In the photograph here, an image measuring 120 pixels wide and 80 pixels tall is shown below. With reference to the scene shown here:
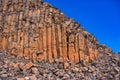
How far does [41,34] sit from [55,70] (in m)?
9.20

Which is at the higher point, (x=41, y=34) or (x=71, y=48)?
(x=41, y=34)

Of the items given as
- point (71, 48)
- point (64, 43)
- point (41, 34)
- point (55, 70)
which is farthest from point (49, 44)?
point (55, 70)

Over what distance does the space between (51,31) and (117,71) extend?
46.4 ft

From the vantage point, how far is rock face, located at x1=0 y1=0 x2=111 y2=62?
65.3m

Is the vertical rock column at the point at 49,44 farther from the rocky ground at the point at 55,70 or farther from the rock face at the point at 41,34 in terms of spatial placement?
the rocky ground at the point at 55,70

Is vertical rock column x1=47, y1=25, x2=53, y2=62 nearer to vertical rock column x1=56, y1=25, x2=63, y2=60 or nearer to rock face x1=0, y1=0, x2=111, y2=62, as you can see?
rock face x1=0, y1=0, x2=111, y2=62

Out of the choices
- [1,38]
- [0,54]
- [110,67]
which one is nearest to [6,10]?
[1,38]

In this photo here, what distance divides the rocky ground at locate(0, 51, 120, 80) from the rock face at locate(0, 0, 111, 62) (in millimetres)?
1618

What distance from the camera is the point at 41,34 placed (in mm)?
67188

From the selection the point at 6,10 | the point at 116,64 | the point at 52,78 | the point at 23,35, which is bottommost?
the point at 52,78

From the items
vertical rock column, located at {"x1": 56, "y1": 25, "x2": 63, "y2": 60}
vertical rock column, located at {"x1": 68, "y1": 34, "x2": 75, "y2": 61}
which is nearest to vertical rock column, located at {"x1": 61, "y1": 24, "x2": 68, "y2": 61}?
vertical rock column, located at {"x1": 56, "y1": 25, "x2": 63, "y2": 60}

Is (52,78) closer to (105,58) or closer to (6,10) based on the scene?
(105,58)

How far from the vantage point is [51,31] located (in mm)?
67500

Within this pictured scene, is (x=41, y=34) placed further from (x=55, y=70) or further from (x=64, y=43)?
(x=55, y=70)
